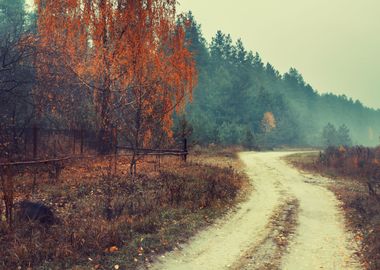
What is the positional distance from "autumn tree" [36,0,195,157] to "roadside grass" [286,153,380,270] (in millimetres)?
9361

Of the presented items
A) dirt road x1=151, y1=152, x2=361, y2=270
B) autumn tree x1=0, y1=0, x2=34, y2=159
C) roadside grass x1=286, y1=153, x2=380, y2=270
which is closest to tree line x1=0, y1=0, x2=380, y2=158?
autumn tree x1=0, y1=0, x2=34, y2=159

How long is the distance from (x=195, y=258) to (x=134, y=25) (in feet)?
39.5

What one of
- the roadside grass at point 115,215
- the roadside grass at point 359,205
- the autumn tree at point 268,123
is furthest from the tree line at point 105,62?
the autumn tree at point 268,123

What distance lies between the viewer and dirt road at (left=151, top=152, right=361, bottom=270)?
8.25 m

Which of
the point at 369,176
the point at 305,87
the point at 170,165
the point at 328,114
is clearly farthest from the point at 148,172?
the point at 328,114

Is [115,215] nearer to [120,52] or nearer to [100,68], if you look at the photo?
[120,52]

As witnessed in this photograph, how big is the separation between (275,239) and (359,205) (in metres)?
5.21

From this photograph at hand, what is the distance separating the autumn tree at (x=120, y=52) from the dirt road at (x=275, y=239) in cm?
676

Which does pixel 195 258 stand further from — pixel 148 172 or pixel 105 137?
pixel 105 137

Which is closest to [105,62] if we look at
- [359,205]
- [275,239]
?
[275,239]

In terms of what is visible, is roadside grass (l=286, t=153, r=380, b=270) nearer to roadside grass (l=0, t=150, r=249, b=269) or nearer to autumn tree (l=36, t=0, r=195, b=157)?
roadside grass (l=0, t=150, r=249, b=269)

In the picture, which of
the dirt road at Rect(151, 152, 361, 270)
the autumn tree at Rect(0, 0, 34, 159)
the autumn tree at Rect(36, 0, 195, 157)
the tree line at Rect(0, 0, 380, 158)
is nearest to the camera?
the dirt road at Rect(151, 152, 361, 270)

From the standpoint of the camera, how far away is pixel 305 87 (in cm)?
13062

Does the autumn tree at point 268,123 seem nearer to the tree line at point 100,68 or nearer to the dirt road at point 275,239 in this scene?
the tree line at point 100,68
